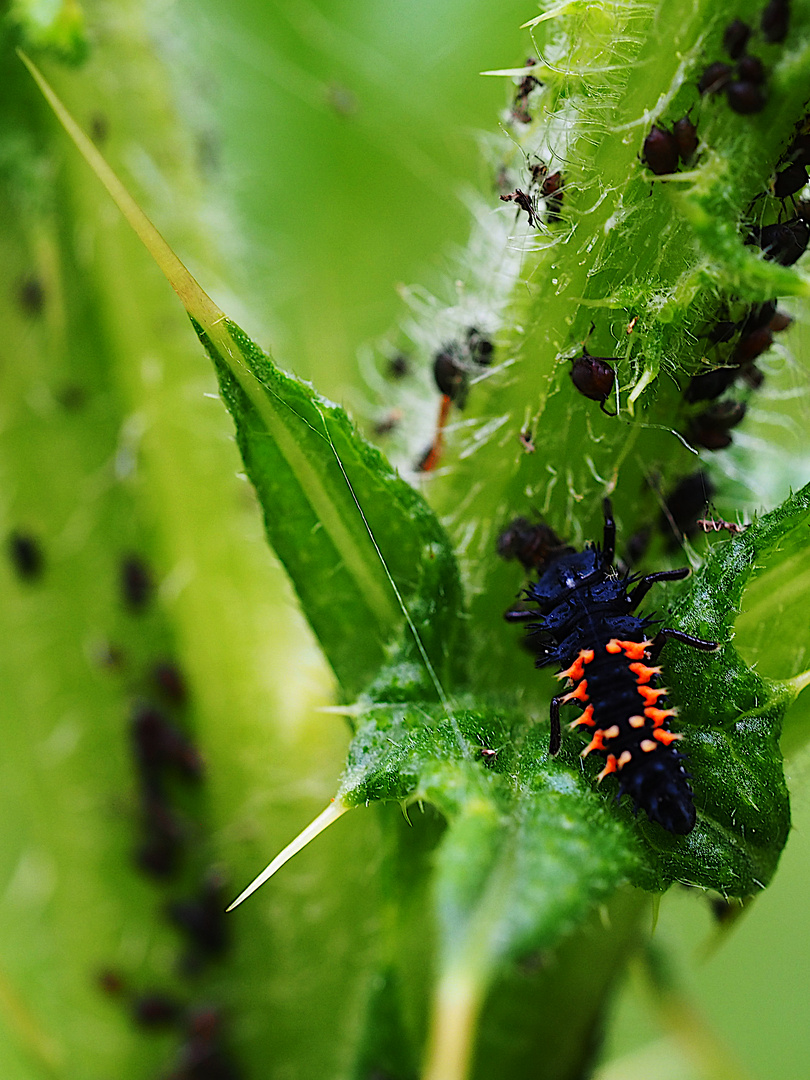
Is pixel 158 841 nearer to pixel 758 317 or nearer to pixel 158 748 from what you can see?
pixel 158 748

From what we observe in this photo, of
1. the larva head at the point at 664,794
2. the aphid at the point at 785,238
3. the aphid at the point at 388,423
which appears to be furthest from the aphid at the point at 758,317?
the aphid at the point at 388,423

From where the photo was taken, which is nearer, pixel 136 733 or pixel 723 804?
pixel 723 804

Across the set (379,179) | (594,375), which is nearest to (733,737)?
(594,375)

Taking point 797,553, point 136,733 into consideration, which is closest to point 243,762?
point 136,733

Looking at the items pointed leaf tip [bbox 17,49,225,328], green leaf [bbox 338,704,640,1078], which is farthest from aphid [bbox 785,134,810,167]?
green leaf [bbox 338,704,640,1078]

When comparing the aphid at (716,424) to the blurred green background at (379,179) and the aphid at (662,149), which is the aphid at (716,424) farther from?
the blurred green background at (379,179)

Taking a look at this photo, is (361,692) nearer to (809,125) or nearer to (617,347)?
(617,347)
